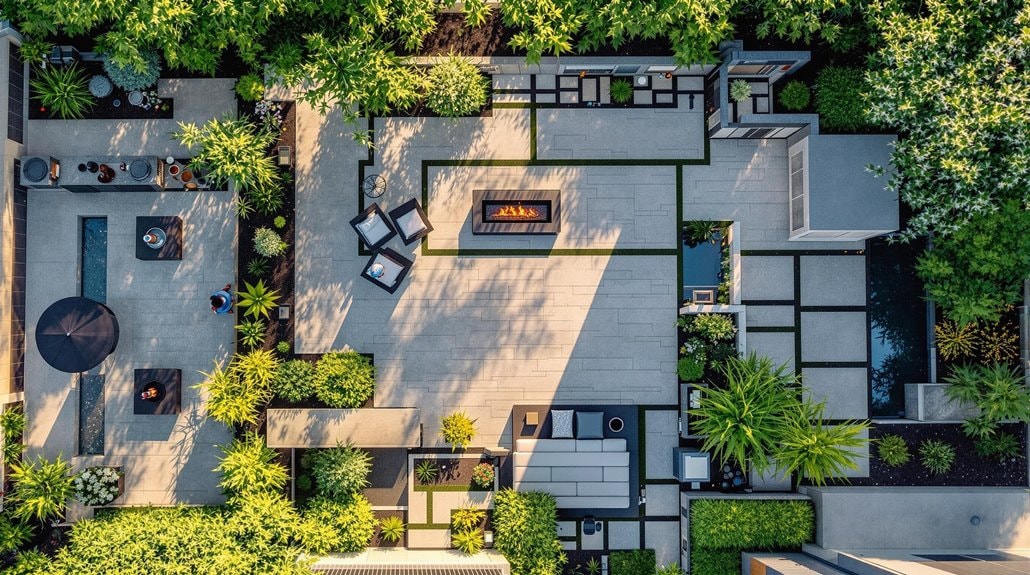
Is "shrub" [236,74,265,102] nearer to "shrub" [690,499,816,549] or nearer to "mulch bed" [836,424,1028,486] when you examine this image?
"shrub" [690,499,816,549]

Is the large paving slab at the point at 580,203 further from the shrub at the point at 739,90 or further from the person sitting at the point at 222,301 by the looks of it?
the person sitting at the point at 222,301

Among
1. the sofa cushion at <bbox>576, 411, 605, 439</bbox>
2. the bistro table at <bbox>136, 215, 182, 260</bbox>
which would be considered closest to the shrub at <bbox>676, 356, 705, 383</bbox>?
the sofa cushion at <bbox>576, 411, 605, 439</bbox>

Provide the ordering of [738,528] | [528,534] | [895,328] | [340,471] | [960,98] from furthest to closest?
[895,328], [738,528], [340,471], [528,534], [960,98]

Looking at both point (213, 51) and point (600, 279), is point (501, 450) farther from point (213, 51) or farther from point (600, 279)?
point (213, 51)

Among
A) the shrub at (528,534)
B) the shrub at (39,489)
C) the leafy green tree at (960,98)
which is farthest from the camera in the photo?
the shrub at (528,534)

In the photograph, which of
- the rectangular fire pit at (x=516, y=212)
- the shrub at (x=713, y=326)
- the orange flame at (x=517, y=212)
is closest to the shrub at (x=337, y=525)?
the rectangular fire pit at (x=516, y=212)

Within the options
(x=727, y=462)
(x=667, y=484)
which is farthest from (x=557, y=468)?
(x=727, y=462)

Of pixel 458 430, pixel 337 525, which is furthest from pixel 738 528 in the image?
pixel 337 525

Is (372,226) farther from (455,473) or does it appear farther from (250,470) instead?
(455,473)
